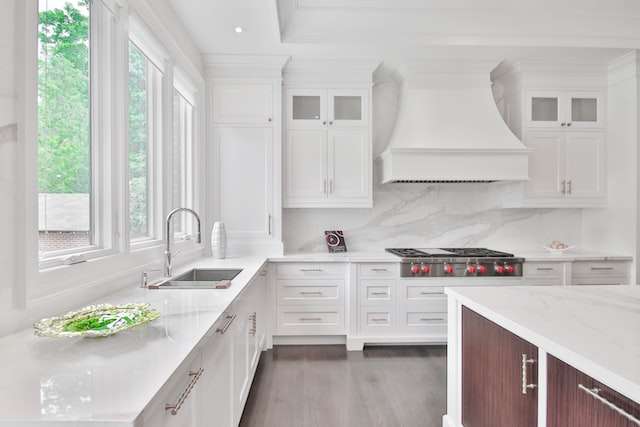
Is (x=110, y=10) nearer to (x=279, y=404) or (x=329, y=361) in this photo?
(x=279, y=404)

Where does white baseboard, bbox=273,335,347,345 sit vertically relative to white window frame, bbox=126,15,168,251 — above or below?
below

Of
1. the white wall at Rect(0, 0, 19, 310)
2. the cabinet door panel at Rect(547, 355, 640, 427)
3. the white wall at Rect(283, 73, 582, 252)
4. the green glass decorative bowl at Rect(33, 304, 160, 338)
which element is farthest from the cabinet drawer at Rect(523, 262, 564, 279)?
the white wall at Rect(0, 0, 19, 310)

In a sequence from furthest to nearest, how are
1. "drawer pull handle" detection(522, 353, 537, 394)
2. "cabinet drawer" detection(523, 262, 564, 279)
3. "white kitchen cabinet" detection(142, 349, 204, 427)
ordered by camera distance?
"cabinet drawer" detection(523, 262, 564, 279)
"drawer pull handle" detection(522, 353, 537, 394)
"white kitchen cabinet" detection(142, 349, 204, 427)

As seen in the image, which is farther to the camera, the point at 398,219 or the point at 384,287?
the point at 398,219

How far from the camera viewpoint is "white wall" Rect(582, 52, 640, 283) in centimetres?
313

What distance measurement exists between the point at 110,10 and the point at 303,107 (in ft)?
6.04

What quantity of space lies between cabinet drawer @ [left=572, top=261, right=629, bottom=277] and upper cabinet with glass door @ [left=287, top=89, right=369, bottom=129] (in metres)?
2.46

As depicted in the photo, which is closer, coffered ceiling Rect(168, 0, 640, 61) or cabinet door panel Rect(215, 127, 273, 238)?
coffered ceiling Rect(168, 0, 640, 61)

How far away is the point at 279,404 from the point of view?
2154 millimetres

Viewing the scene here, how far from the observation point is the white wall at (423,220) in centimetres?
361

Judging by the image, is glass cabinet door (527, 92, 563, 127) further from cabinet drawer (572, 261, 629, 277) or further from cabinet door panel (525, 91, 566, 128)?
cabinet drawer (572, 261, 629, 277)

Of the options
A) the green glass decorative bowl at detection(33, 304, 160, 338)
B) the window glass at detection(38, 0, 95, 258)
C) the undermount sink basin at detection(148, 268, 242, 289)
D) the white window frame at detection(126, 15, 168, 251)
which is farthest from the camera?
the white window frame at detection(126, 15, 168, 251)

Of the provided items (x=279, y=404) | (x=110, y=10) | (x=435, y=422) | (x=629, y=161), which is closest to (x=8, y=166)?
(x=110, y=10)

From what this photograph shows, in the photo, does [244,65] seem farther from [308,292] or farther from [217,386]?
[217,386]
